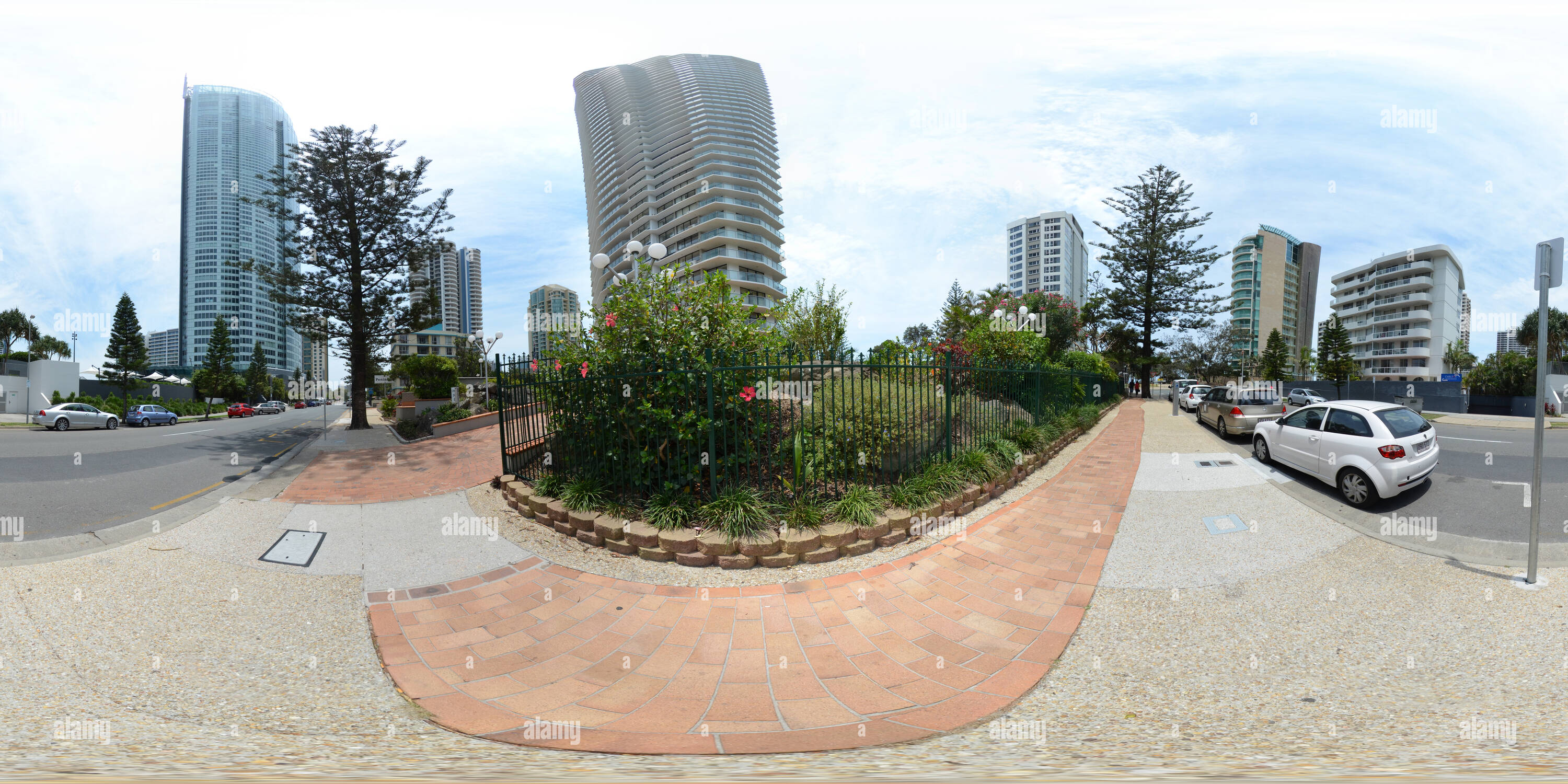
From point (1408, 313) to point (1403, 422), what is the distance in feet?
253

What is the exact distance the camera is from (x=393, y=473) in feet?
28.4

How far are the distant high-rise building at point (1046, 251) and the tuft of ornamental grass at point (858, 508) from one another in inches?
4032

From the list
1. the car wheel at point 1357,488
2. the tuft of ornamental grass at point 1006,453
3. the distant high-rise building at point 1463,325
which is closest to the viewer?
the car wheel at point 1357,488

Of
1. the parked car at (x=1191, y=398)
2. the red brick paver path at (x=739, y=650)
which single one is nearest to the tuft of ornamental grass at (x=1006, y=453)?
the red brick paver path at (x=739, y=650)

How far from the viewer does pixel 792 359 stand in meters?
5.70

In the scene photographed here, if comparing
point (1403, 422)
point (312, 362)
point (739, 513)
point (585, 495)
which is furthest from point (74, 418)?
point (312, 362)

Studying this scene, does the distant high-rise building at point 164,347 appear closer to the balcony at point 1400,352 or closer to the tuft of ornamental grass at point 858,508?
the tuft of ornamental grass at point 858,508

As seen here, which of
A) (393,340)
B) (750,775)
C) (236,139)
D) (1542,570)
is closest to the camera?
(750,775)

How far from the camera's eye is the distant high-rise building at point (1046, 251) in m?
97.8

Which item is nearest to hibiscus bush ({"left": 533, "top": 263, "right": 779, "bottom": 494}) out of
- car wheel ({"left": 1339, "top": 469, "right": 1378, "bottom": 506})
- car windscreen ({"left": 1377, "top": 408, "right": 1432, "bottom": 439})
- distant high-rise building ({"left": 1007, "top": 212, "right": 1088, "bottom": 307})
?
car wheel ({"left": 1339, "top": 469, "right": 1378, "bottom": 506})

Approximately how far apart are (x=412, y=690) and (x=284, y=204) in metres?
20.8

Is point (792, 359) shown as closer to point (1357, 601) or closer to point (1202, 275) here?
point (1357, 601)

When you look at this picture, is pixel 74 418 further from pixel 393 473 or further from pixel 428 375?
pixel 393 473

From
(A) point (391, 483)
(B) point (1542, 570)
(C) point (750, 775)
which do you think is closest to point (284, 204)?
(A) point (391, 483)
